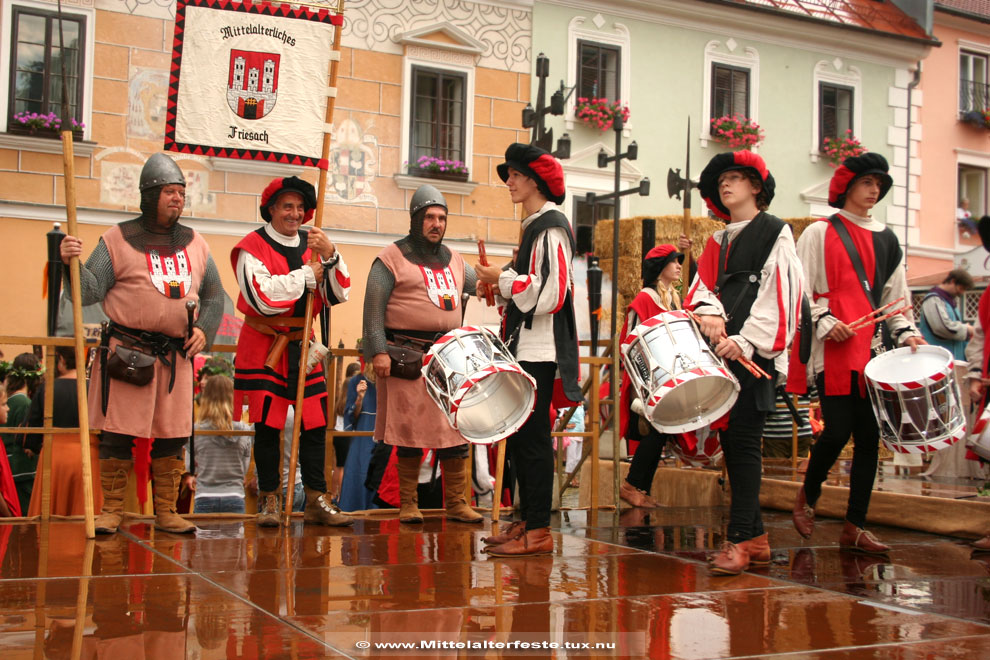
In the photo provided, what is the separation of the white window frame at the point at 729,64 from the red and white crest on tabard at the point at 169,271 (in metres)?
15.2

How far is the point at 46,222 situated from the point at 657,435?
10535 millimetres

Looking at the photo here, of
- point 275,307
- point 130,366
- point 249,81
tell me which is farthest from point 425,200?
point 130,366

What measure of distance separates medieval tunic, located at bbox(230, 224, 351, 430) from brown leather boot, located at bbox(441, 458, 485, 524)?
0.85 m

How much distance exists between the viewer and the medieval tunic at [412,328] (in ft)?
20.5

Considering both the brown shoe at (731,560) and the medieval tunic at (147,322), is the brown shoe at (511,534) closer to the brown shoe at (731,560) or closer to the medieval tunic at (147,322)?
the brown shoe at (731,560)

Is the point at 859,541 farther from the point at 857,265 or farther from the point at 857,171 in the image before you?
the point at 857,171

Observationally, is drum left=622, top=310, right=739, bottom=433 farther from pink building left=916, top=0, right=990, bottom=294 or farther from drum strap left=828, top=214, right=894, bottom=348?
pink building left=916, top=0, right=990, bottom=294

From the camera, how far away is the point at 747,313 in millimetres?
4863

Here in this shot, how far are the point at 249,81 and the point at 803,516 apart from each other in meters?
4.08

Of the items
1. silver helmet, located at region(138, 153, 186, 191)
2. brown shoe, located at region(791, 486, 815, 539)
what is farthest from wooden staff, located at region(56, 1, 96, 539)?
brown shoe, located at region(791, 486, 815, 539)

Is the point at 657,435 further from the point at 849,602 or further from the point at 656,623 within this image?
the point at 656,623

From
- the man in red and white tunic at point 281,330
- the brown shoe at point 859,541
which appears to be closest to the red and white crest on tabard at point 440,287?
the man in red and white tunic at point 281,330

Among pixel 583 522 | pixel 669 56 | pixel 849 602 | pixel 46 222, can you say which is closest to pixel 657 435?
pixel 583 522

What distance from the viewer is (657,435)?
7273mm
